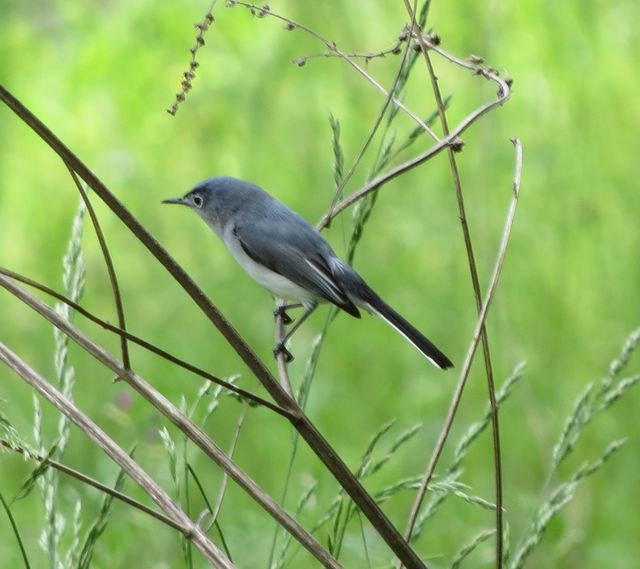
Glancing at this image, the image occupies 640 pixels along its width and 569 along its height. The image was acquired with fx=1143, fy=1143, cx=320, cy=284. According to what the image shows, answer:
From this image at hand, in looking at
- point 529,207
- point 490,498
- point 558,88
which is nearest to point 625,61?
point 558,88

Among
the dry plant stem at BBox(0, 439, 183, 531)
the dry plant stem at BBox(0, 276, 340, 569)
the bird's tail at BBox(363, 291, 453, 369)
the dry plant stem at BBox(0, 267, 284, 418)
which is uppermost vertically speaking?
the bird's tail at BBox(363, 291, 453, 369)

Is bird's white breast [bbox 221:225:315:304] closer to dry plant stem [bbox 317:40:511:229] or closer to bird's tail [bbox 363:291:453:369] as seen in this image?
bird's tail [bbox 363:291:453:369]

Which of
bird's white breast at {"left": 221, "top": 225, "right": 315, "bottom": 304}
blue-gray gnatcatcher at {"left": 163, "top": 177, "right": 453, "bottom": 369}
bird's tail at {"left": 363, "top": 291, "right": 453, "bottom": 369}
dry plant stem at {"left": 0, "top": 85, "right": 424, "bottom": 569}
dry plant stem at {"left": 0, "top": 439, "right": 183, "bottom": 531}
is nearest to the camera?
dry plant stem at {"left": 0, "top": 85, "right": 424, "bottom": 569}

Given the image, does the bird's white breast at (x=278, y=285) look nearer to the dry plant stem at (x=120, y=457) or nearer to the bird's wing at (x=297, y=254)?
the bird's wing at (x=297, y=254)

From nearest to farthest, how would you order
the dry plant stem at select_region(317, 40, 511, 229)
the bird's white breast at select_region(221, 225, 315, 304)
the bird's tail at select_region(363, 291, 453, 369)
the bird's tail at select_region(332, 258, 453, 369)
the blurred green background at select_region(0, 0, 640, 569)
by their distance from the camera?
the dry plant stem at select_region(317, 40, 511, 229), the bird's tail at select_region(363, 291, 453, 369), the bird's tail at select_region(332, 258, 453, 369), the bird's white breast at select_region(221, 225, 315, 304), the blurred green background at select_region(0, 0, 640, 569)

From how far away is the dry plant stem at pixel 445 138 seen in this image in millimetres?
1787

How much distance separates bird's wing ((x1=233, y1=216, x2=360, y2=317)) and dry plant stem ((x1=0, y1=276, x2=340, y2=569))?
1.62m

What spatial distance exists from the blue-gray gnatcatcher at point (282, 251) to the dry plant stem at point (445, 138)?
80 centimetres

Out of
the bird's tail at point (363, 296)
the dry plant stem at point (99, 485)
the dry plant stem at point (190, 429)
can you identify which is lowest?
the dry plant stem at point (99, 485)

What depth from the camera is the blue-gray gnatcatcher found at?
10.6ft

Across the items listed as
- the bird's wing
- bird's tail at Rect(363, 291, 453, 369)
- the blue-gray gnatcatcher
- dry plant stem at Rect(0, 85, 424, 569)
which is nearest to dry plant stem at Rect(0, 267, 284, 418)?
dry plant stem at Rect(0, 85, 424, 569)

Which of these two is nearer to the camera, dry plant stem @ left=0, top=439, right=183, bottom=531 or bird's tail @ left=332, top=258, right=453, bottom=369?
dry plant stem @ left=0, top=439, right=183, bottom=531

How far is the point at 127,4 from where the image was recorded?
5.52m

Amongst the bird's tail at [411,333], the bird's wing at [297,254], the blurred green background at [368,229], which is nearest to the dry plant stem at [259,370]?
the bird's tail at [411,333]
